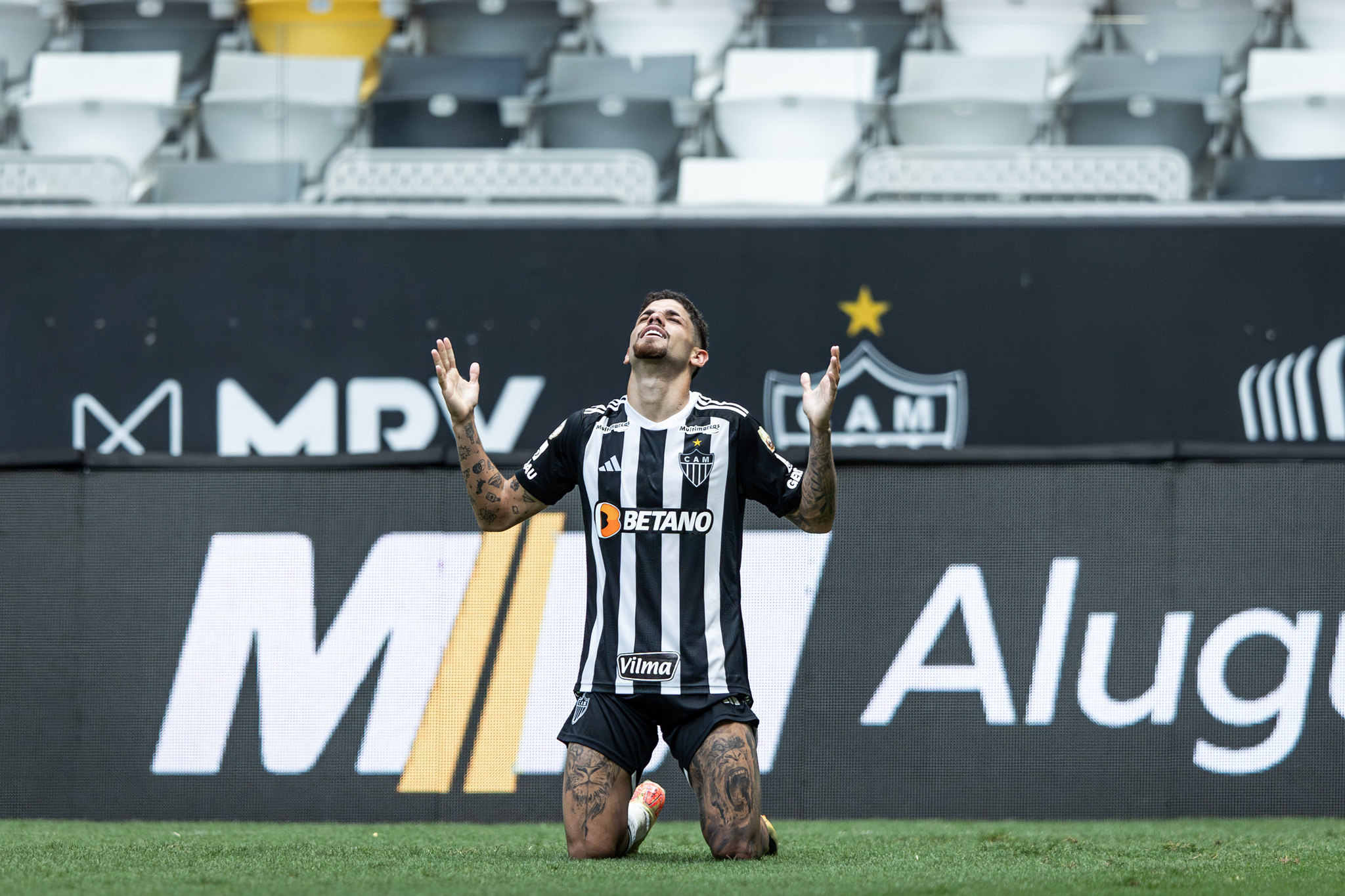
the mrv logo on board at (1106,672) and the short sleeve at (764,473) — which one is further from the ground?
the short sleeve at (764,473)

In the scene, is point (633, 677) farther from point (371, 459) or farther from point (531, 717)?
point (371, 459)

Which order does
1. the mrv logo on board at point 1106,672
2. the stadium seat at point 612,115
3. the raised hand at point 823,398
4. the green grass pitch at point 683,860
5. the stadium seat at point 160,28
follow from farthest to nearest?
the stadium seat at point 160,28
the stadium seat at point 612,115
the mrv logo on board at point 1106,672
the raised hand at point 823,398
the green grass pitch at point 683,860

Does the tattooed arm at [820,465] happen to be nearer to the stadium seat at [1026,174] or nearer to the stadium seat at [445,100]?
the stadium seat at [1026,174]

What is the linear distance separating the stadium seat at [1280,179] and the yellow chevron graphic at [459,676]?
4.61 meters

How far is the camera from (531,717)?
5.26m

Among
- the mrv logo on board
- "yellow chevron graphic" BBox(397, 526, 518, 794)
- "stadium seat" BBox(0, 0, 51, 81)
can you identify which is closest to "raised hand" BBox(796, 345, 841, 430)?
the mrv logo on board

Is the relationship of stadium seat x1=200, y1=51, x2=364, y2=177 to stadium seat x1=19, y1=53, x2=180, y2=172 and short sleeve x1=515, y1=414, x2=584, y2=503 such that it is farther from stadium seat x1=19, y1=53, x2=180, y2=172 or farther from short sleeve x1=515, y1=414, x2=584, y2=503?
short sleeve x1=515, y1=414, x2=584, y2=503

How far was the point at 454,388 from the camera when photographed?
404 centimetres

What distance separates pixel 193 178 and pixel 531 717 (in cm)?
420

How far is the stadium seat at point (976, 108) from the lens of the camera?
26.8 feet

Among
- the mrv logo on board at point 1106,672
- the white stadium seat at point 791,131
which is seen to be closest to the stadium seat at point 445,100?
the white stadium seat at point 791,131

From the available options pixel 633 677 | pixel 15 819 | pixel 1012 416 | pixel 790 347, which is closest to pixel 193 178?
pixel 790 347

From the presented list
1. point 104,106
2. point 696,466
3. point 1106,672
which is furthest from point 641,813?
point 104,106

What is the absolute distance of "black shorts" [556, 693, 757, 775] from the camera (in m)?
4.06
